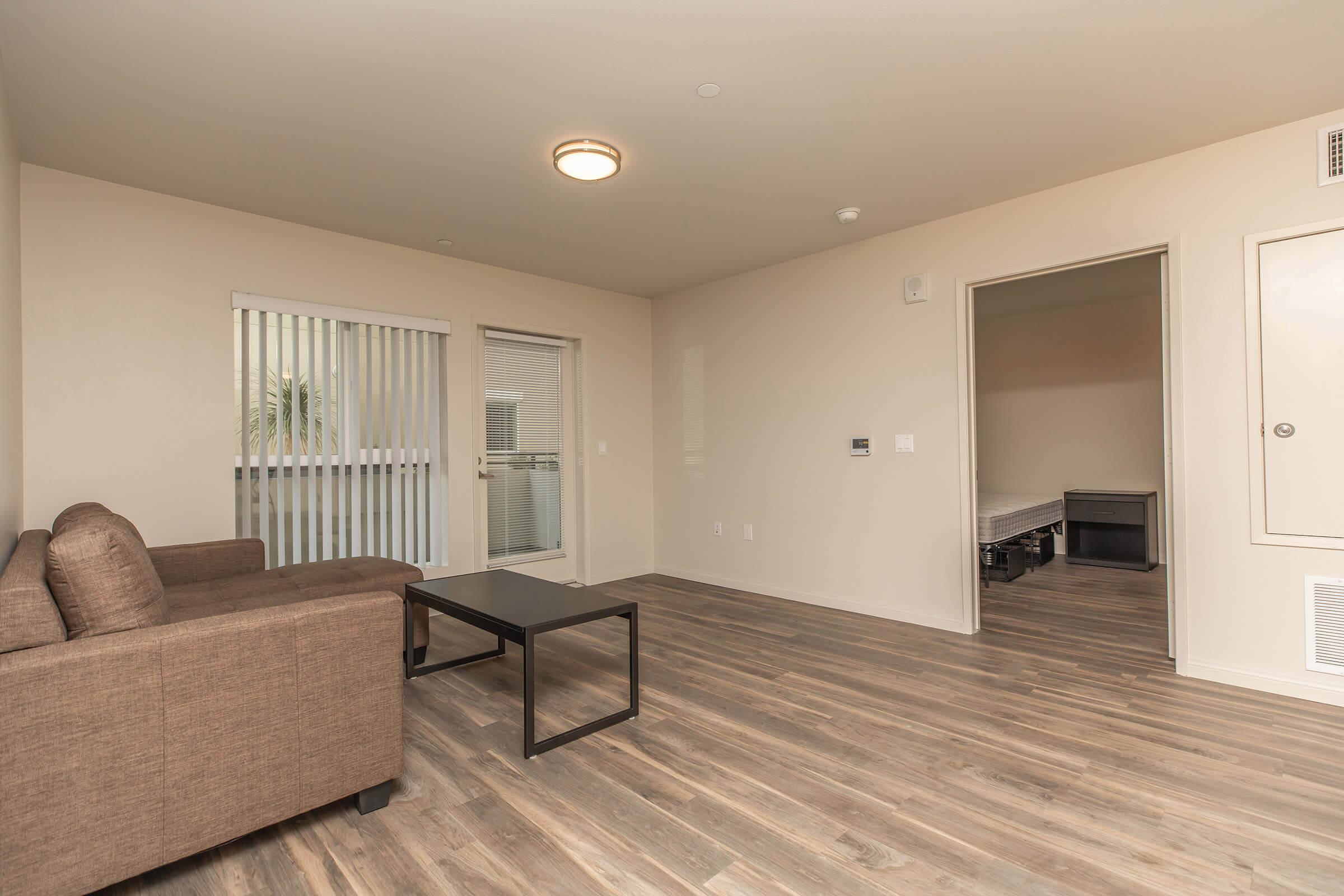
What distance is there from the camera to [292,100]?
2639 mm

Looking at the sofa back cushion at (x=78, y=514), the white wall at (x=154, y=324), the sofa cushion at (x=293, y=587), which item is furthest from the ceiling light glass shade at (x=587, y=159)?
the sofa back cushion at (x=78, y=514)

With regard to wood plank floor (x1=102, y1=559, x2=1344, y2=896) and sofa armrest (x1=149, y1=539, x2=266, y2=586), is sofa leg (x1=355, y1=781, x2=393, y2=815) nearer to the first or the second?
wood plank floor (x1=102, y1=559, x2=1344, y2=896)

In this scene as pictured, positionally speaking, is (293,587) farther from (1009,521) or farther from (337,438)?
(1009,521)

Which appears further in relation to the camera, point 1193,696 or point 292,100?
point 1193,696

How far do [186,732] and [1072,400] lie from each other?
7646 millimetres

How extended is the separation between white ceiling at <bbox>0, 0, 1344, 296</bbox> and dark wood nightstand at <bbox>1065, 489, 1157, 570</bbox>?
12.5 ft

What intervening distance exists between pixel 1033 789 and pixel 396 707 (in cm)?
204

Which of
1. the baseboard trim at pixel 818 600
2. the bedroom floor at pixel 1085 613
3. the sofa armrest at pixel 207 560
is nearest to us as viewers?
the sofa armrest at pixel 207 560

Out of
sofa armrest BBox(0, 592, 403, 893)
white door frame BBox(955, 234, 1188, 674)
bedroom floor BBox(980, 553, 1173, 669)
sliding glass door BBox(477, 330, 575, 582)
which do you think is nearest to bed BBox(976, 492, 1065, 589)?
bedroom floor BBox(980, 553, 1173, 669)

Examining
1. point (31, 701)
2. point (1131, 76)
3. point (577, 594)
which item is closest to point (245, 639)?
point (31, 701)

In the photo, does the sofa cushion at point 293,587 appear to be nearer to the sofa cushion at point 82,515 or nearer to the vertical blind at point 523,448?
the sofa cushion at point 82,515

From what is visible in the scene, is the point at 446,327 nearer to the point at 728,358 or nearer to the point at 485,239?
the point at 485,239

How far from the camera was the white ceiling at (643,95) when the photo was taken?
85.8 inches

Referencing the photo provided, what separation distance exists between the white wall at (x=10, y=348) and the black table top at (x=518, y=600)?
1531 millimetres
